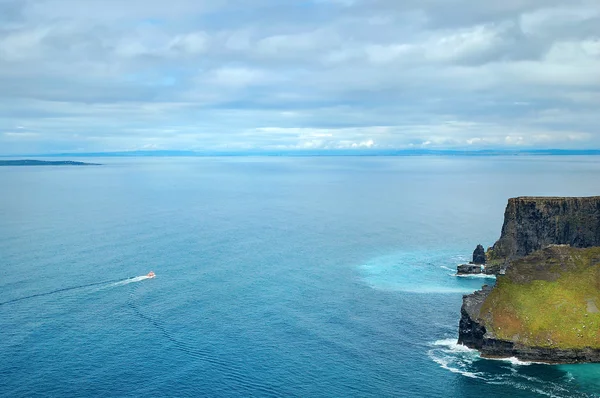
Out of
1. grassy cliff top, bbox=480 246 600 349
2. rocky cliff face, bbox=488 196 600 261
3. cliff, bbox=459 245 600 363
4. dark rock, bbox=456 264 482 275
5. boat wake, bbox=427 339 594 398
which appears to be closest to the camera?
boat wake, bbox=427 339 594 398

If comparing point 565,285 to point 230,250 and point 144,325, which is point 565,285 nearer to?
point 144,325

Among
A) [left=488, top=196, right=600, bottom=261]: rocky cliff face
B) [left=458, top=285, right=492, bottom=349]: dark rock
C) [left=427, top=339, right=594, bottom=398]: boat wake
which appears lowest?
[left=427, top=339, right=594, bottom=398]: boat wake

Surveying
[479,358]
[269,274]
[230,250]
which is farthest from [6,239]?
[479,358]

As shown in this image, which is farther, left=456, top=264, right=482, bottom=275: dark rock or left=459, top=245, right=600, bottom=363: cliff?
left=456, top=264, right=482, bottom=275: dark rock

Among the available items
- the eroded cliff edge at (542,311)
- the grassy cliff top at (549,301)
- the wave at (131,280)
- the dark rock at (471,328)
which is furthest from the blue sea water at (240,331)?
the grassy cliff top at (549,301)

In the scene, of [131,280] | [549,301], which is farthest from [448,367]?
[131,280]

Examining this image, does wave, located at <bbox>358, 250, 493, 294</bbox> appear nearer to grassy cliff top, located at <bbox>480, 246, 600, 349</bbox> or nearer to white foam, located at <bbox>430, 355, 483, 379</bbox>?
grassy cliff top, located at <bbox>480, 246, 600, 349</bbox>

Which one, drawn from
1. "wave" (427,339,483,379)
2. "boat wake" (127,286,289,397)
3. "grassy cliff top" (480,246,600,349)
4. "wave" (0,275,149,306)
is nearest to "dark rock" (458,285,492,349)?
A: "wave" (427,339,483,379)
